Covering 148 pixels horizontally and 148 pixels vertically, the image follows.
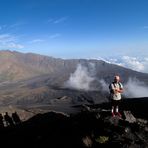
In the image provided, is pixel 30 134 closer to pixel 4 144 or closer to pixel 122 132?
pixel 4 144

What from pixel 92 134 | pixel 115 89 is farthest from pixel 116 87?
pixel 92 134

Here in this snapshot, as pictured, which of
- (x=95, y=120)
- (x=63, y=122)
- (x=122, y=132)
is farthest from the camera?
(x=63, y=122)

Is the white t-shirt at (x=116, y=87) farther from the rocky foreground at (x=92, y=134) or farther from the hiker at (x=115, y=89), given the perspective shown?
the rocky foreground at (x=92, y=134)

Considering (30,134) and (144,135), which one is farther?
(30,134)

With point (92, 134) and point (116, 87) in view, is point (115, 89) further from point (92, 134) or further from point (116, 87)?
point (92, 134)

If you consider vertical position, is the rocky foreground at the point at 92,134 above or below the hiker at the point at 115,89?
below

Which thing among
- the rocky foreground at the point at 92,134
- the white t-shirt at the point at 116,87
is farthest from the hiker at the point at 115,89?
the rocky foreground at the point at 92,134

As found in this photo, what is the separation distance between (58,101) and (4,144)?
6606 inches

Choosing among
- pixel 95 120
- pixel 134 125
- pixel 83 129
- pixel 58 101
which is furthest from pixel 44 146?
pixel 58 101

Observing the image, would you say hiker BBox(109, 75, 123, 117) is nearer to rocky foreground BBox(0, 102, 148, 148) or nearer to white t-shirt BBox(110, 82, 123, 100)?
white t-shirt BBox(110, 82, 123, 100)

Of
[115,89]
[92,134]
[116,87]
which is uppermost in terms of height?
[116,87]

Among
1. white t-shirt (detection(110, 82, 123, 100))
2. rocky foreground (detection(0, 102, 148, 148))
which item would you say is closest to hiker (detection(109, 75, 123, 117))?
white t-shirt (detection(110, 82, 123, 100))

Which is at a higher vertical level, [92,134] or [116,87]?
[116,87]

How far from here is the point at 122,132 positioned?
51.6 ft
